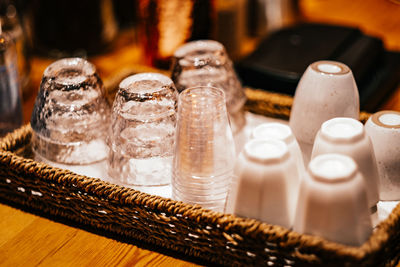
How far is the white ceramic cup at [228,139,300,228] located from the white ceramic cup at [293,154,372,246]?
2cm

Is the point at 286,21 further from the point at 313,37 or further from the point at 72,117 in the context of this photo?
the point at 72,117

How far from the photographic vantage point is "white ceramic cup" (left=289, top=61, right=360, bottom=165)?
2.33 feet

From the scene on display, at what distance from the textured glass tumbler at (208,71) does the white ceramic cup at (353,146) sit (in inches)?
9.7

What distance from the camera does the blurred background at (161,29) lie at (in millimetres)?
1057

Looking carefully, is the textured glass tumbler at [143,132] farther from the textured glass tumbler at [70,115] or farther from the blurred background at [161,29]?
the blurred background at [161,29]

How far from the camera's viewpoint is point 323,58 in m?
1.03

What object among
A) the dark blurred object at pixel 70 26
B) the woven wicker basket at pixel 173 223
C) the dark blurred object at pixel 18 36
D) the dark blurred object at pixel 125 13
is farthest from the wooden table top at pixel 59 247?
the dark blurred object at pixel 125 13

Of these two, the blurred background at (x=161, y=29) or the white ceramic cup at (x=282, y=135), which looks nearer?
the white ceramic cup at (x=282, y=135)

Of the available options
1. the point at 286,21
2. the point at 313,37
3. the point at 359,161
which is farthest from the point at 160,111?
the point at 286,21

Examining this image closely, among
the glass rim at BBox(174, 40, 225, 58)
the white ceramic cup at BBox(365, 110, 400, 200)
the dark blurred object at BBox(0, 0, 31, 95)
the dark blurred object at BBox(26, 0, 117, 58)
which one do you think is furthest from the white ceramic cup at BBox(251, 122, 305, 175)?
the dark blurred object at BBox(26, 0, 117, 58)

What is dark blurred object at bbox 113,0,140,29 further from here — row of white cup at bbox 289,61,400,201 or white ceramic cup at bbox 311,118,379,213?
white ceramic cup at bbox 311,118,379,213

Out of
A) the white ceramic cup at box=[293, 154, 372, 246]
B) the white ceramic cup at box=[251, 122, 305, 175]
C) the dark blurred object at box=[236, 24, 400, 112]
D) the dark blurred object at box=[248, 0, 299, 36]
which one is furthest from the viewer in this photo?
the dark blurred object at box=[248, 0, 299, 36]

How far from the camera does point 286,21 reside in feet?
4.87

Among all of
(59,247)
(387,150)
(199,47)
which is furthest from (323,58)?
(59,247)
